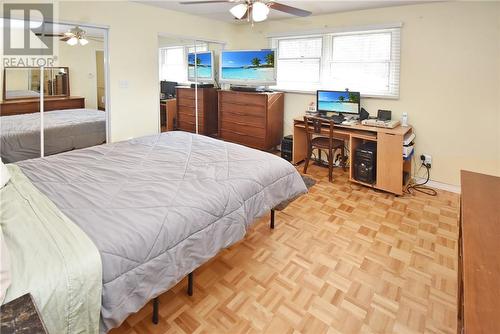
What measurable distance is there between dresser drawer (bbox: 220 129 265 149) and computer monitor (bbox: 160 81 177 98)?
1.03 m

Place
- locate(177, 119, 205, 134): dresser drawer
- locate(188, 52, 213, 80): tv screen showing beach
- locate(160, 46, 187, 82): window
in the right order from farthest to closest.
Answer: locate(177, 119, 205, 134): dresser drawer
locate(188, 52, 213, 80): tv screen showing beach
locate(160, 46, 187, 82): window

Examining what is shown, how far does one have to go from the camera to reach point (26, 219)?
134 centimetres

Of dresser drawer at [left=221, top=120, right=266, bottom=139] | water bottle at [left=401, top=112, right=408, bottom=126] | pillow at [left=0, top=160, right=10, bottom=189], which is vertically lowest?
pillow at [left=0, top=160, right=10, bottom=189]

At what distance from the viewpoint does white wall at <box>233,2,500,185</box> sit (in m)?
3.28

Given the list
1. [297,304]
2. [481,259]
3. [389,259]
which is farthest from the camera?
[389,259]

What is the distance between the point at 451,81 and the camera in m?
3.52

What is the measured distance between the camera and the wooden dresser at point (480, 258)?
2.72ft

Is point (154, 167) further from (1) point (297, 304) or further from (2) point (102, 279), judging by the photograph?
(1) point (297, 304)

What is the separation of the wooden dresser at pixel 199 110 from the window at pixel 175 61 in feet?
1.00

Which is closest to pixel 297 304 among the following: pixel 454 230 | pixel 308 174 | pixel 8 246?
pixel 8 246

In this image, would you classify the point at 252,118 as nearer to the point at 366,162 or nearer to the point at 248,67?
the point at 248,67

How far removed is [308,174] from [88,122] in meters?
2.90

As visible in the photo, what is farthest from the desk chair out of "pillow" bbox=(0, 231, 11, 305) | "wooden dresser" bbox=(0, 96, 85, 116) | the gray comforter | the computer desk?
"pillow" bbox=(0, 231, 11, 305)

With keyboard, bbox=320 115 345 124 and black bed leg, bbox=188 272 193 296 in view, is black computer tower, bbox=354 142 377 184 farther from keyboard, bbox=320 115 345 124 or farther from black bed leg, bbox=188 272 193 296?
black bed leg, bbox=188 272 193 296
